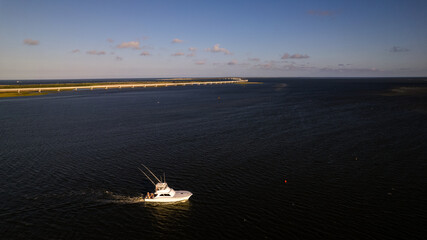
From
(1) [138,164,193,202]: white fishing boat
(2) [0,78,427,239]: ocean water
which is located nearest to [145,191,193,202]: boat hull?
(1) [138,164,193,202]: white fishing boat

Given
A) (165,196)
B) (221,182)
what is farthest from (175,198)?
(221,182)

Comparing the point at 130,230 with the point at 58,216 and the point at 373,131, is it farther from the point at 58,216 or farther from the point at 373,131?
the point at 373,131

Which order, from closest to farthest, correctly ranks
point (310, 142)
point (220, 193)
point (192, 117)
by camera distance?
point (220, 193), point (310, 142), point (192, 117)

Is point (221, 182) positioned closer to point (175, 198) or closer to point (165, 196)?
point (175, 198)

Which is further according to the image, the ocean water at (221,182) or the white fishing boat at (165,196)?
the white fishing boat at (165,196)

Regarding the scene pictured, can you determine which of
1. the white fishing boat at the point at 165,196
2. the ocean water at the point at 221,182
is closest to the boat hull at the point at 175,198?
the white fishing boat at the point at 165,196

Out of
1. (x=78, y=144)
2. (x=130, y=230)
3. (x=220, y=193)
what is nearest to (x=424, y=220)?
(x=220, y=193)

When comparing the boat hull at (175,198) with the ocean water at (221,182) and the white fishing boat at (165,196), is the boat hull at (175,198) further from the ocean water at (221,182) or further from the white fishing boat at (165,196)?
the ocean water at (221,182)

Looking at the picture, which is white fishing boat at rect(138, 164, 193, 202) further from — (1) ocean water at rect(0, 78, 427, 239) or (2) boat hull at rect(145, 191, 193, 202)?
(1) ocean water at rect(0, 78, 427, 239)

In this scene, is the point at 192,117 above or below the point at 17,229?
above
